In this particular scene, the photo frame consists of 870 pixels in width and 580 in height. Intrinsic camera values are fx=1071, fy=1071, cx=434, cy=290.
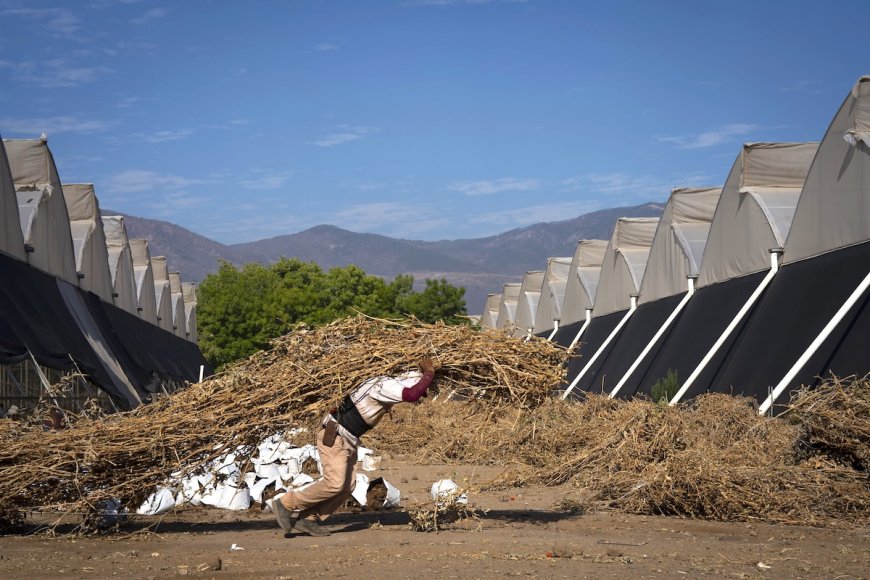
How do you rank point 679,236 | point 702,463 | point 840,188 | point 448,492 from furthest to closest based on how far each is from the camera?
point 679,236 → point 840,188 → point 702,463 → point 448,492

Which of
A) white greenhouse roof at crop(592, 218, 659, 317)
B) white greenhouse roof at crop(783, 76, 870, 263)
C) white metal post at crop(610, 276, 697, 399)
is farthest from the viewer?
white greenhouse roof at crop(592, 218, 659, 317)

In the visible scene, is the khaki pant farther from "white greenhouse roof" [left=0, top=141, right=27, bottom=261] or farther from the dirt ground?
"white greenhouse roof" [left=0, top=141, right=27, bottom=261]

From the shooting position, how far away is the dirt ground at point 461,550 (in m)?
6.88

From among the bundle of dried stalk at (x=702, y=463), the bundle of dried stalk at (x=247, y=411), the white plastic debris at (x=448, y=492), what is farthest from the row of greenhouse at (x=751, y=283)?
the white plastic debris at (x=448, y=492)

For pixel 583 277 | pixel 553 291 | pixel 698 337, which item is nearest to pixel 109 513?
pixel 698 337

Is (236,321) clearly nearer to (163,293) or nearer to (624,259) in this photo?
(163,293)

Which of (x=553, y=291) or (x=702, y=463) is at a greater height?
(x=702, y=463)

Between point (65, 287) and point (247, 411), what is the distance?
14932 millimetres

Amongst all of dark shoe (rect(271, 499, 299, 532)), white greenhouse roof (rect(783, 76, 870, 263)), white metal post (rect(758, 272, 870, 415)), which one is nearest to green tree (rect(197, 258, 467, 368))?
white greenhouse roof (rect(783, 76, 870, 263))

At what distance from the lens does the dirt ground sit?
271 inches

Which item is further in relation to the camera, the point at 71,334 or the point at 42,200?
the point at 42,200

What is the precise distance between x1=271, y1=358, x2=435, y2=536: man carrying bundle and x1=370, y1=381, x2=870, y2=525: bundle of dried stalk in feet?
2.93

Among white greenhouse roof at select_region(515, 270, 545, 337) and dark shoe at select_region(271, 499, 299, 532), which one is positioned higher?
dark shoe at select_region(271, 499, 299, 532)

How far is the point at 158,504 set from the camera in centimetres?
1003
